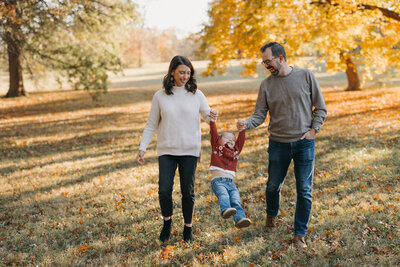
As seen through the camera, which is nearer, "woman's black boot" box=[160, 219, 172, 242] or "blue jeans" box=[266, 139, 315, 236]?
"blue jeans" box=[266, 139, 315, 236]

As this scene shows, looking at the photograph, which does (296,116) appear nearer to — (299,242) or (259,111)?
(259,111)

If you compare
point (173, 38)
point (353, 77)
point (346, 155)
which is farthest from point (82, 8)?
point (173, 38)

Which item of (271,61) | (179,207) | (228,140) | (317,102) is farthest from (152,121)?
(179,207)

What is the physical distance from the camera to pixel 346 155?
8.05 m

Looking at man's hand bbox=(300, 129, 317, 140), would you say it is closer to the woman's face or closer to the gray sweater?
the gray sweater

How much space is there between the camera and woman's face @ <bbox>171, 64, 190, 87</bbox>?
13.0ft

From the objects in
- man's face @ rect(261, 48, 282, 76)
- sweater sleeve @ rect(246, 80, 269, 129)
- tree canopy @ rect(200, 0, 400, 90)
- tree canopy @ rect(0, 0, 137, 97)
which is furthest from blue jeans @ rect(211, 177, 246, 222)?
tree canopy @ rect(0, 0, 137, 97)

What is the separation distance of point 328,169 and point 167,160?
14.6 ft

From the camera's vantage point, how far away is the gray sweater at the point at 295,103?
154 inches

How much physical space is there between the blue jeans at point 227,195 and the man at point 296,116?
674mm

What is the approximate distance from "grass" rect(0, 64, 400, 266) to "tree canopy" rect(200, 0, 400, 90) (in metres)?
3.65

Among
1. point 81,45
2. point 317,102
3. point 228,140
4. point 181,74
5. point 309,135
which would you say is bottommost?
point 228,140

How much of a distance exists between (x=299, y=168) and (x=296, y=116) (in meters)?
0.63

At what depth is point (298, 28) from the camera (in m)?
13.3
